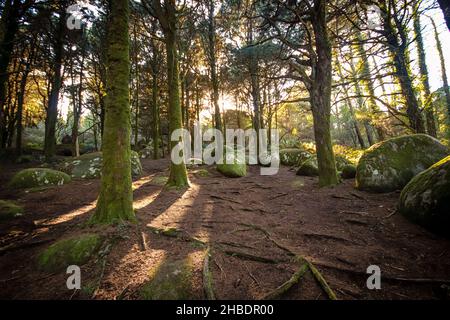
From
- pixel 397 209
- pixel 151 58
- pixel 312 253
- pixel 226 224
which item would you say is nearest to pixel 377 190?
pixel 397 209

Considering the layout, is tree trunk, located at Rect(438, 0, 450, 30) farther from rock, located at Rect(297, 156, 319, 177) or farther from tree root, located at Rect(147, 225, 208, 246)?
rock, located at Rect(297, 156, 319, 177)

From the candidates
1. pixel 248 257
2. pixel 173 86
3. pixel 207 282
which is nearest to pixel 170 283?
pixel 207 282

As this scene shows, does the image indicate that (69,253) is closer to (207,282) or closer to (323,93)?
(207,282)

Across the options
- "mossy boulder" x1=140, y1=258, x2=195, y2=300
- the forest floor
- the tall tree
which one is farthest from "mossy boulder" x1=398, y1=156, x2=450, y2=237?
the tall tree

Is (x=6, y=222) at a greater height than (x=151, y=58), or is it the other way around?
(x=151, y=58)

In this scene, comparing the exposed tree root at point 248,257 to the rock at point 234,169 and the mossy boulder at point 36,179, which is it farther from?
the mossy boulder at point 36,179

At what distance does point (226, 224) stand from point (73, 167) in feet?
29.5

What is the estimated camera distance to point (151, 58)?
16.8 metres

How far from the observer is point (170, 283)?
2.37m

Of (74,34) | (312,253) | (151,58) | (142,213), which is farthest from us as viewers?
(151,58)

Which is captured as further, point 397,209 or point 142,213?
point 142,213

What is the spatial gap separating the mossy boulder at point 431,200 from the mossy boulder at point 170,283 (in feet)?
12.1

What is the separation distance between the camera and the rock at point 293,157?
13648mm
